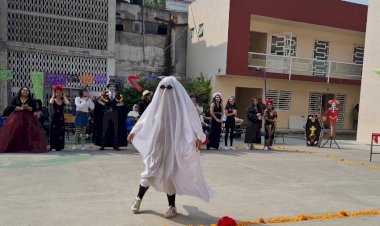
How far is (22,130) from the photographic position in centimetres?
933

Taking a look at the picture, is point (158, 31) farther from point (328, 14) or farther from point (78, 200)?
point (78, 200)

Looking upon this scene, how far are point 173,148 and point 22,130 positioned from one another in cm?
613

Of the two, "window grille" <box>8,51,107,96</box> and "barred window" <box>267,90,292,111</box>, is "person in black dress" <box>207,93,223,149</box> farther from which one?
"barred window" <box>267,90,292,111</box>

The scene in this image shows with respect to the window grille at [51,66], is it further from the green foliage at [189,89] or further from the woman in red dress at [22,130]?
the woman in red dress at [22,130]

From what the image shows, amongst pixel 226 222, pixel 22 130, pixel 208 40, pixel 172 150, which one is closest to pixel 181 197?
pixel 172 150

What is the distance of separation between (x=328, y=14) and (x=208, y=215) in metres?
17.5

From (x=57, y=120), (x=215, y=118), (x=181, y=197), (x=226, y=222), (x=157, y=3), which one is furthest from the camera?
(x=157, y=3)

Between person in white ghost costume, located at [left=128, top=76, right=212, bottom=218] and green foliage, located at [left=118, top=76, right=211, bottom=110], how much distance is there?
39.4 ft

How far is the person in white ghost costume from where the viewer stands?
4660 millimetres

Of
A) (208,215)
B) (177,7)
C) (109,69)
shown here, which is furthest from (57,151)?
(177,7)

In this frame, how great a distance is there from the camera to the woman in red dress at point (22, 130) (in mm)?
9234

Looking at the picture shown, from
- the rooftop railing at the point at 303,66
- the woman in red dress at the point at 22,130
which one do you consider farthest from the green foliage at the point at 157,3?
the woman in red dress at the point at 22,130

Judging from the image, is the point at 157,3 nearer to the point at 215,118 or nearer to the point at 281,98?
the point at 281,98

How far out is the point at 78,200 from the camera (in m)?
5.20
